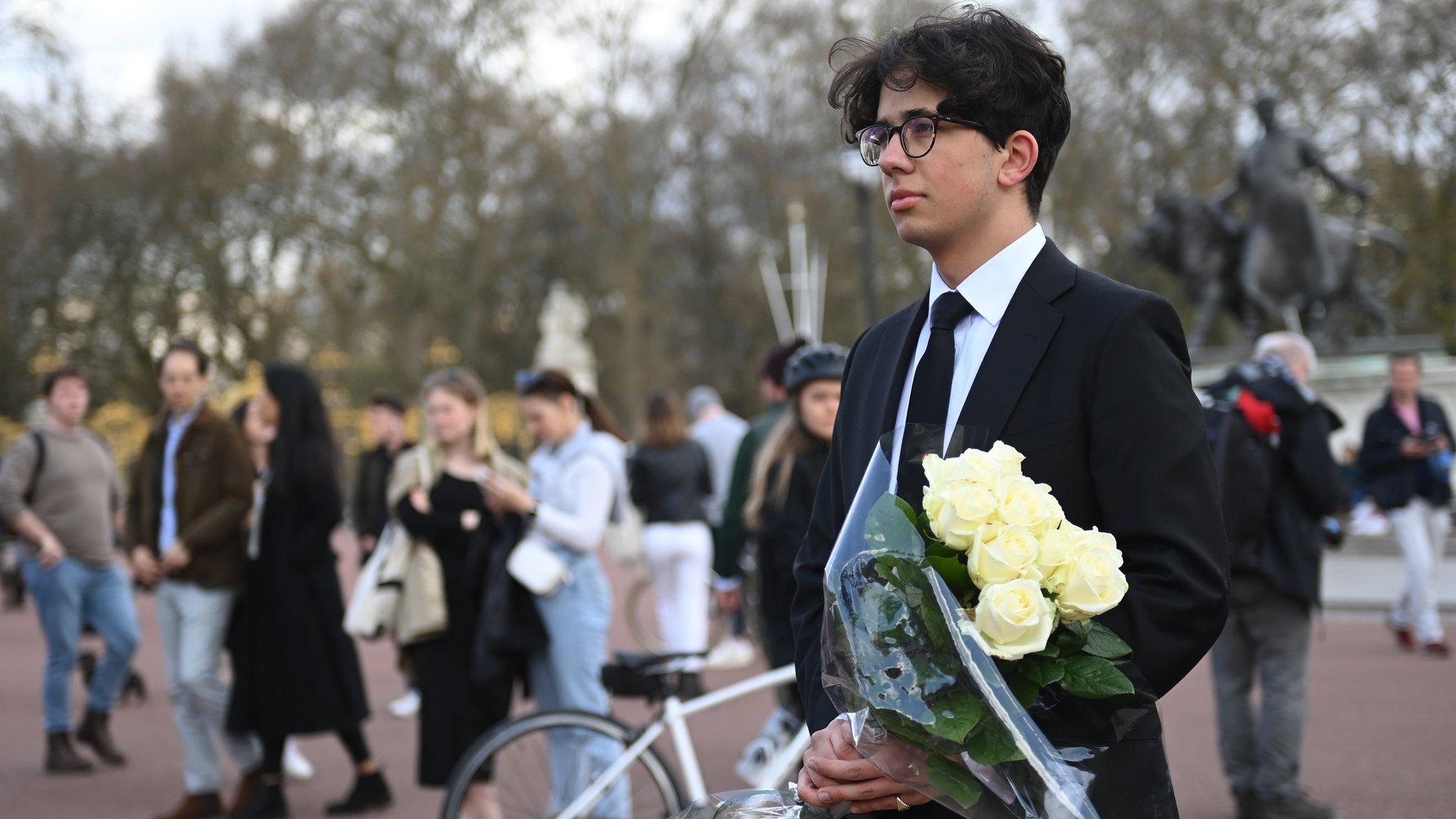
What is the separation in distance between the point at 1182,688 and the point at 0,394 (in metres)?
22.1

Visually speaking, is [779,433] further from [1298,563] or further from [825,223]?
[825,223]

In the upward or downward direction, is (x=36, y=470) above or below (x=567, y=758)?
above

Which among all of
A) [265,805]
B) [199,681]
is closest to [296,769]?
[265,805]

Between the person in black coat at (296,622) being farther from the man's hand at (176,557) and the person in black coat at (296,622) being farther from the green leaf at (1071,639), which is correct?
the green leaf at (1071,639)

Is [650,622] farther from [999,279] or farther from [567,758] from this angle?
[999,279]

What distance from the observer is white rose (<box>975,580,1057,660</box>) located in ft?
5.85

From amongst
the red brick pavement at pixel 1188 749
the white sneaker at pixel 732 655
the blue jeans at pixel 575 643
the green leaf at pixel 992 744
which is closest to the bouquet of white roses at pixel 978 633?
the green leaf at pixel 992 744

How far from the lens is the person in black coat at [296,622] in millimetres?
6621

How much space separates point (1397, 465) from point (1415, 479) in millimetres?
156

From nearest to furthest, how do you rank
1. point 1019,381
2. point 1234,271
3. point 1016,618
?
1. point 1016,618
2. point 1019,381
3. point 1234,271

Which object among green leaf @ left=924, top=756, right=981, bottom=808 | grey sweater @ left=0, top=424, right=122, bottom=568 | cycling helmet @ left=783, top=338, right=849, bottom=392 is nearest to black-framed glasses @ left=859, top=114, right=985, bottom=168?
green leaf @ left=924, top=756, right=981, bottom=808

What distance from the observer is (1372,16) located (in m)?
28.8

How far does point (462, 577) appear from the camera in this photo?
611cm

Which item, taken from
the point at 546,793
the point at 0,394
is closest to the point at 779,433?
the point at 546,793
